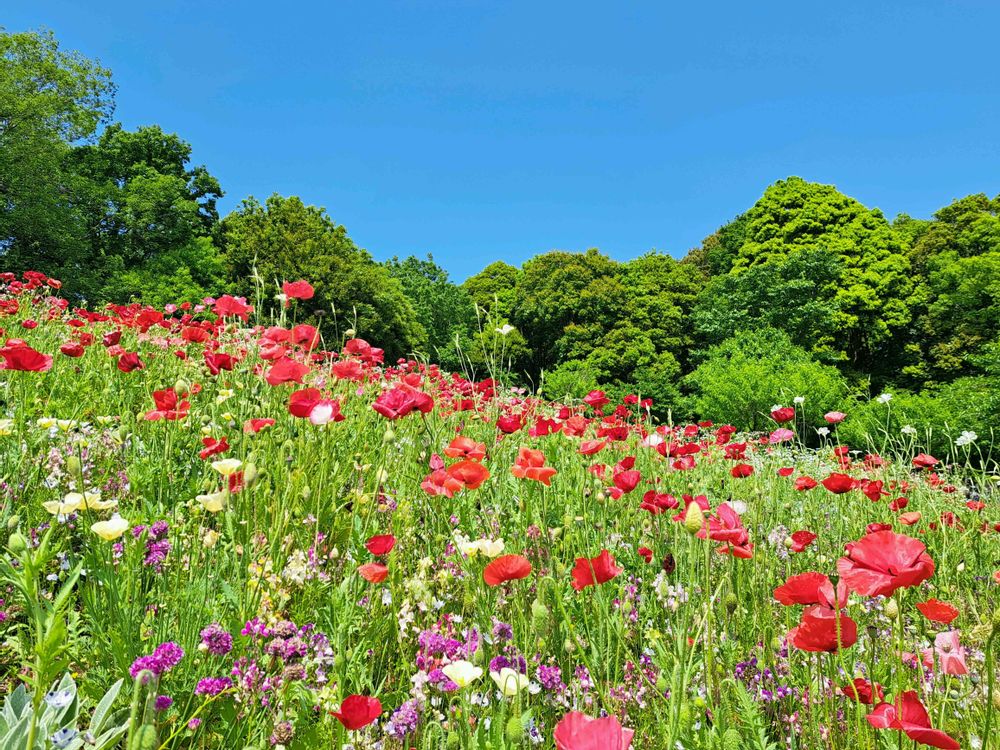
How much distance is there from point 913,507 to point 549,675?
291 centimetres

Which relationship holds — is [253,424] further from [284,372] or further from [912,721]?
[912,721]

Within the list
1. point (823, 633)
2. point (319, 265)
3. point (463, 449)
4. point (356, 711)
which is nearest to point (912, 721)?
point (823, 633)

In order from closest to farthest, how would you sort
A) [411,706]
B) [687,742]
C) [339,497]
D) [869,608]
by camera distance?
[687,742]
[411,706]
[869,608]
[339,497]

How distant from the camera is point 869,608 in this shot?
71.2 inches

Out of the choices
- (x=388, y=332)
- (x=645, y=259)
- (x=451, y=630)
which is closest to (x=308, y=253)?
(x=388, y=332)

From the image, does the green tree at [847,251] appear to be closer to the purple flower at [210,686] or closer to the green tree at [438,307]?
the green tree at [438,307]

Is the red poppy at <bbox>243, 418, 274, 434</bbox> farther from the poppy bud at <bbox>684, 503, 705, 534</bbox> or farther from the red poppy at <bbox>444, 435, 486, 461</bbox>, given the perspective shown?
the poppy bud at <bbox>684, 503, 705, 534</bbox>

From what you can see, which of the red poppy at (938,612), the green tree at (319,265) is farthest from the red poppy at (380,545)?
the green tree at (319,265)

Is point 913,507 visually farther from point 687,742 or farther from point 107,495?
point 107,495

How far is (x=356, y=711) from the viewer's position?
2.68 feet

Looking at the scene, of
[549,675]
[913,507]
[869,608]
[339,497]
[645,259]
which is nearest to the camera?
[549,675]

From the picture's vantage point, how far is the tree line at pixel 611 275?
18.1m

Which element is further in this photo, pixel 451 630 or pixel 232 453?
pixel 232 453

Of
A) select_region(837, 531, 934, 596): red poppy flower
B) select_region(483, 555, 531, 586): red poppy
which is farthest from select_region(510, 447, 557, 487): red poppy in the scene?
select_region(837, 531, 934, 596): red poppy flower
